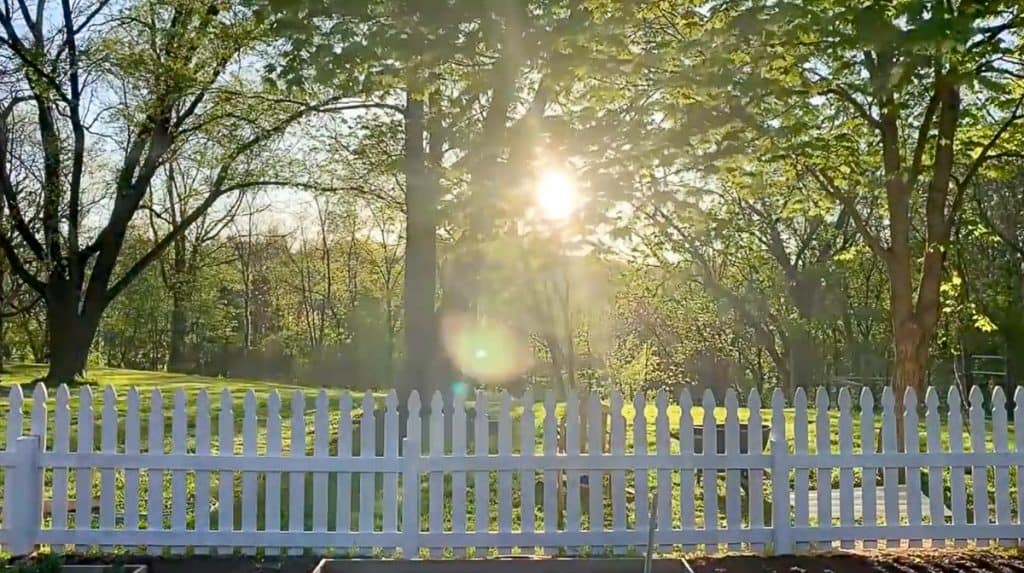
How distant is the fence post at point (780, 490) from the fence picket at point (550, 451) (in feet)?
4.10

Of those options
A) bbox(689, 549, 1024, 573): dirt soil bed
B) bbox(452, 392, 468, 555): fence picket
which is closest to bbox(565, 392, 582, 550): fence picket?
bbox(452, 392, 468, 555): fence picket

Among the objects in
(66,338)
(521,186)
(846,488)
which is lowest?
(846,488)

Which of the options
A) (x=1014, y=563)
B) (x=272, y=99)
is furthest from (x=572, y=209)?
(x=272, y=99)

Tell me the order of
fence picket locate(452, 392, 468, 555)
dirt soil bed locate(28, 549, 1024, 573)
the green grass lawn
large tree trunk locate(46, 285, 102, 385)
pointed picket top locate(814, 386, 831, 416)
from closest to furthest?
dirt soil bed locate(28, 549, 1024, 573) < fence picket locate(452, 392, 468, 555) < pointed picket top locate(814, 386, 831, 416) < the green grass lawn < large tree trunk locate(46, 285, 102, 385)

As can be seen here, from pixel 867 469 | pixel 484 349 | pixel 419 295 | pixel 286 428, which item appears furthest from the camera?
pixel 484 349

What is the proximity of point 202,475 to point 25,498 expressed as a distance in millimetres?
948

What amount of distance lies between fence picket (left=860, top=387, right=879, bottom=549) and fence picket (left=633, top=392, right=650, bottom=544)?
1256 millimetres

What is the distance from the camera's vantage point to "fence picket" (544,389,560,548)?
4.44 metres

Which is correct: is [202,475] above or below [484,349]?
below

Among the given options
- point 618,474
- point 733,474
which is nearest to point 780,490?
point 733,474

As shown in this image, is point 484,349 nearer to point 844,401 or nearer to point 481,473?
point 481,473

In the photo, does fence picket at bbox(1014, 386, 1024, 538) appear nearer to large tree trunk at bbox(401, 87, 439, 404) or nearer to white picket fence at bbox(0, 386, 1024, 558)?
white picket fence at bbox(0, 386, 1024, 558)

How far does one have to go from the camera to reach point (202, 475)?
446 cm

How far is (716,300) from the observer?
64.4ft
